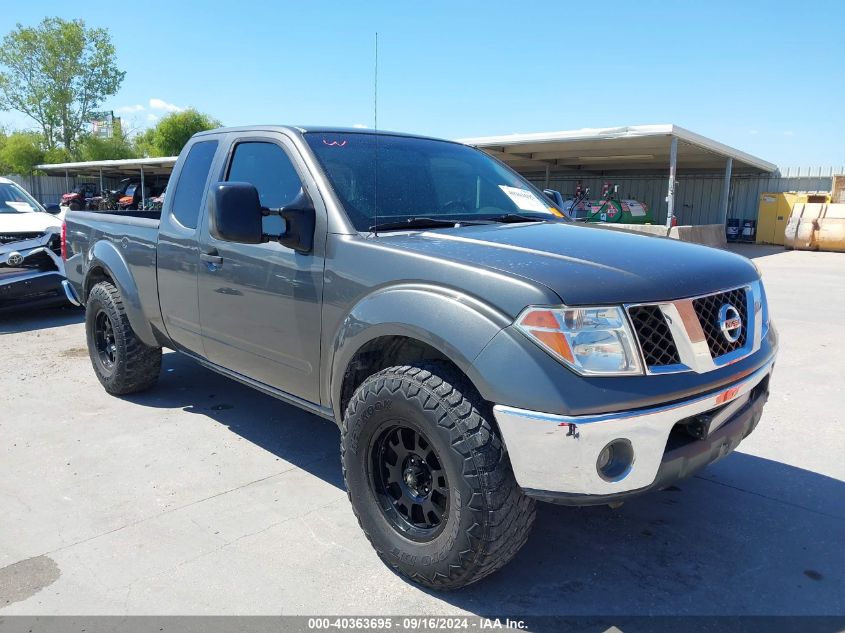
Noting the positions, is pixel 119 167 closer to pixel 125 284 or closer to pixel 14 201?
pixel 14 201

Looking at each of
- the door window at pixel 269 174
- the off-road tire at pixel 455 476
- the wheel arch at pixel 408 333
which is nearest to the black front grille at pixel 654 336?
the wheel arch at pixel 408 333

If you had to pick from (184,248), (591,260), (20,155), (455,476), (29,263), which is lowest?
(455,476)

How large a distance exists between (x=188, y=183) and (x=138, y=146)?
6524 cm

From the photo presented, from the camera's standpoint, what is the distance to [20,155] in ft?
153

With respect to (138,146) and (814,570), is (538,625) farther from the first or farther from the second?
(138,146)

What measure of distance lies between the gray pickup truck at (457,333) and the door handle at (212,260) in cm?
1

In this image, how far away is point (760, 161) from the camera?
21859 mm

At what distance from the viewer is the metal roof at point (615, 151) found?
53.7 feet

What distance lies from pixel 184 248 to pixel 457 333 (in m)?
2.30

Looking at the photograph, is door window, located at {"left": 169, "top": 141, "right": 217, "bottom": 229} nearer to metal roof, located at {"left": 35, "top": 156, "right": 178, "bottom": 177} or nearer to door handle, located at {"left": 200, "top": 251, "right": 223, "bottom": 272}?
door handle, located at {"left": 200, "top": 251, "right": 223, "bottom": 272}

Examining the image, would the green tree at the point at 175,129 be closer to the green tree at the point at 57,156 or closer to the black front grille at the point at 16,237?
the green tree at the point at 57,156

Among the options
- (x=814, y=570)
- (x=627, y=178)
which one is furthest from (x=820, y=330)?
(x=627, y=178)

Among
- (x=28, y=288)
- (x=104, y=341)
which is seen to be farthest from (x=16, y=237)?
(x=104, y=341)

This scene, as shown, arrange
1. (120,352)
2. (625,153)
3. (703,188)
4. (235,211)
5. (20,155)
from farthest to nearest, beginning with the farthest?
(20,155), (703,188), (625,153), (120,352), (235,211)
